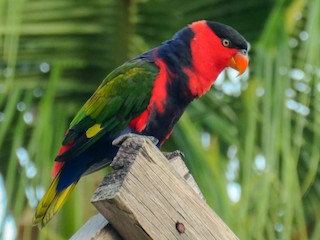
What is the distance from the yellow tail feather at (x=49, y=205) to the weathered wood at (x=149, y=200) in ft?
1.92

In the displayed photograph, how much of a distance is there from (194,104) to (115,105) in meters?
1.58

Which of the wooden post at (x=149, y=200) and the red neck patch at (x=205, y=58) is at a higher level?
the wooden post at (x=149, y=200)

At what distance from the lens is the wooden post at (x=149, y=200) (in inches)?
86.3

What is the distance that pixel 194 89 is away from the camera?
3.22m

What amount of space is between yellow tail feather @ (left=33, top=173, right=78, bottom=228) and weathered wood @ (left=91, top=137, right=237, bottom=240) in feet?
1.92

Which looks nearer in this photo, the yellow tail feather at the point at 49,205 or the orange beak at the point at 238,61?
the yellow tail feather at the point at 49,205

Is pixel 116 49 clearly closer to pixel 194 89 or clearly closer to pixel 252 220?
pixel 252 220

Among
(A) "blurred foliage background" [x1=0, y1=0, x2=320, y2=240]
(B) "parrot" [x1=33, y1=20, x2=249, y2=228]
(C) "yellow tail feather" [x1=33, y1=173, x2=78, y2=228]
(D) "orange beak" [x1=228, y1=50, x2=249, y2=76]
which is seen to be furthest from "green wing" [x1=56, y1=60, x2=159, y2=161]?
(A) "blurred foliage background" [x1=0, y1=0, x2=320, y2=240]

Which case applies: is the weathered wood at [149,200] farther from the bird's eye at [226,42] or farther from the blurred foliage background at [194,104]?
the blurred foliage background at [194,104]

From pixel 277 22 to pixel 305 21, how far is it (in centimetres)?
60

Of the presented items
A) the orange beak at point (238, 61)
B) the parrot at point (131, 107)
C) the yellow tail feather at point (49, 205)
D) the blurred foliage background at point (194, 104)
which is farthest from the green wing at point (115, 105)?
the blurred foliage background at point (194, 104)

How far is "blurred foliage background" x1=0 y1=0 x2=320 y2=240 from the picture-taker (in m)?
4.13

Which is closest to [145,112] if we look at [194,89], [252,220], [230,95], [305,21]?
[194,89]

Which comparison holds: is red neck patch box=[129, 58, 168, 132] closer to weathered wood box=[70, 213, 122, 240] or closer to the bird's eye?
the bird's eye
